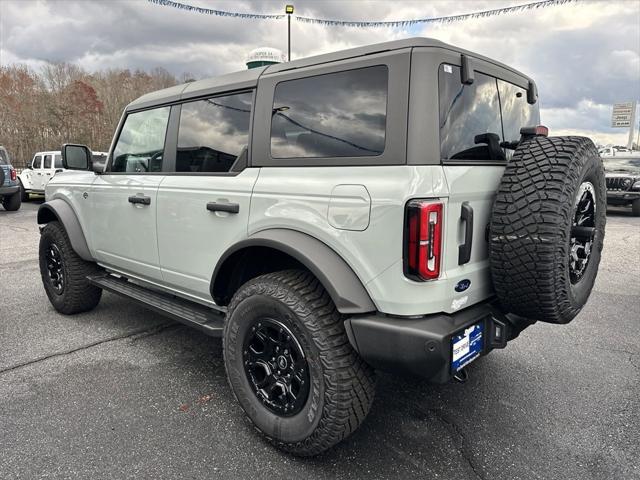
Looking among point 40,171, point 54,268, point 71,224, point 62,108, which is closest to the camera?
point 71,224

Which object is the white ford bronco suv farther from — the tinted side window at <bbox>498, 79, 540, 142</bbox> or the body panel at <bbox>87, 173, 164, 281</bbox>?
the body panel at <bbox>87, 173, 164, 281</bbox>

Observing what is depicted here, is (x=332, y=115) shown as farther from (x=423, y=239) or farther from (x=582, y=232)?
(x=582, y=232)

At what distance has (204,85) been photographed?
3.00m

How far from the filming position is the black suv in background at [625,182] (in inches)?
482

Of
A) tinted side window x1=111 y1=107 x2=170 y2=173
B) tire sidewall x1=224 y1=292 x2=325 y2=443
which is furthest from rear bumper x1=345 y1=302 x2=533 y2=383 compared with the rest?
tinted side window x1=111 y1=107 x2=170 y2=173

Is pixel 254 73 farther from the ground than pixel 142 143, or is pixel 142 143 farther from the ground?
pixel 254 73

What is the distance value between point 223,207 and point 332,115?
2.70 ft

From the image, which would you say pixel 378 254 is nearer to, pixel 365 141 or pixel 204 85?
pixel 365 141

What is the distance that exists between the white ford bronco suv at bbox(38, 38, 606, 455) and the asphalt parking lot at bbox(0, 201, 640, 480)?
13.3 inches

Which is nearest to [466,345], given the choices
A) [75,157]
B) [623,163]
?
[75,157]

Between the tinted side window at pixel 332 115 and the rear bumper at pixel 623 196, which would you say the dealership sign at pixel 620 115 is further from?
the tinted side window at pixel 332 115

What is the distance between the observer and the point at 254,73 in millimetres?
2678

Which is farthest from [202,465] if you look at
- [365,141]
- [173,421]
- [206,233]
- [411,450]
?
[365,141]

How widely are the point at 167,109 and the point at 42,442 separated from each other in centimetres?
221
